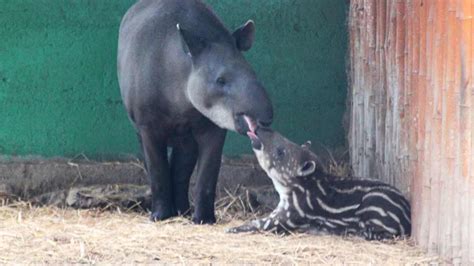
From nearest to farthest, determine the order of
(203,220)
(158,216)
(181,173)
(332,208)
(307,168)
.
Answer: (332,208)
(307,168)
(203,220)
(158,216)
(181,173)

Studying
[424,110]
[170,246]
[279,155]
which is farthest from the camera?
[279,155]

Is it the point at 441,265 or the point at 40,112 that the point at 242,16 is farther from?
the point at 441,265

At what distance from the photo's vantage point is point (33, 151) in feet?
36.1

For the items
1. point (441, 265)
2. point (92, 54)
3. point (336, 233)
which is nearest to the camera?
point (441, 265)

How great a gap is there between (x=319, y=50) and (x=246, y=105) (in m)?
2.02

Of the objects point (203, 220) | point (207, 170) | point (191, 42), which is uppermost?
point (191, 42)

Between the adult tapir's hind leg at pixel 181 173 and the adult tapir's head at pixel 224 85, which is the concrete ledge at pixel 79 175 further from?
the adult tapir's head at pixel 224 85

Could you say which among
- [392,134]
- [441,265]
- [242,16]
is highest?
[242,16]

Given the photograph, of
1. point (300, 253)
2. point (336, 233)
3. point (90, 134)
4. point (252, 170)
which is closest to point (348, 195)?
point (336, 233)

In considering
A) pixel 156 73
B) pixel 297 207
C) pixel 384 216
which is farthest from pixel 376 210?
pixel 156 73

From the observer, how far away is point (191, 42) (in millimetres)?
9547

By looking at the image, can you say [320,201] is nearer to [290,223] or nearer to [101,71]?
[290,223]

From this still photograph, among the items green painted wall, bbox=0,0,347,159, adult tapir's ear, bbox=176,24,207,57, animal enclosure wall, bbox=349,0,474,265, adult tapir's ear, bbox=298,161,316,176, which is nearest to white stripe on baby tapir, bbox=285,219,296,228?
adult tapir's ear, bbox=298,161,316,176

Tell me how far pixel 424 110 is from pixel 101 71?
140 inches
